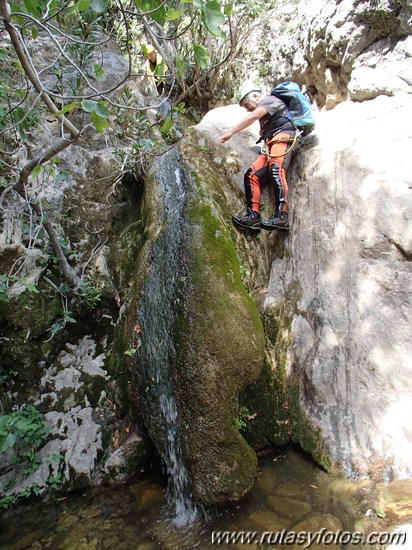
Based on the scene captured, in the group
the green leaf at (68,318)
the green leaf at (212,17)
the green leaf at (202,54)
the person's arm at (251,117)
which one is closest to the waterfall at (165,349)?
the green leaf at (68,318)

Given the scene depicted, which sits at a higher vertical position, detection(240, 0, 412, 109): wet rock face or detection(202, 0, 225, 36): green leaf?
detection(240, 0, 412, 109): wet rock face

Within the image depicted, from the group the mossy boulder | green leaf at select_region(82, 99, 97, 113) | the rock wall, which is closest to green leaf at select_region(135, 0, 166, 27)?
green leaf at select_region(82, 99, 97, 113)

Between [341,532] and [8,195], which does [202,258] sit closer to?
[341,532]

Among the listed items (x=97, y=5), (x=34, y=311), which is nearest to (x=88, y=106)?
(x=97, y=5)

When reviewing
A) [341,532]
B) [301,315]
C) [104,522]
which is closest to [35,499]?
[104,522]

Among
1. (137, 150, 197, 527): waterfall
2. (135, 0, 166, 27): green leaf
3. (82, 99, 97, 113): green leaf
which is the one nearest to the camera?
(135, 0, 166, 27): green leaf

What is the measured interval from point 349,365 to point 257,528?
1.83 metres

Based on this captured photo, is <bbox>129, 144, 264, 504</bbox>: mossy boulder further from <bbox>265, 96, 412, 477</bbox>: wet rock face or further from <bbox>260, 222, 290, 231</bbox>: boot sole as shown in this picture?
<bbox>265, 96, 412, 477</bbox>: wet rock face

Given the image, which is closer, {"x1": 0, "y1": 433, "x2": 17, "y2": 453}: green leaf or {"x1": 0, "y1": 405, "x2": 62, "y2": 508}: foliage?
{"x1": 0, "y1": 433, "x2": 17, "y2": 453}: green leaf

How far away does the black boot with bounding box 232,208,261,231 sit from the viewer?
195 inches

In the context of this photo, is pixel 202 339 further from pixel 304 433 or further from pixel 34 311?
pixel 34 311

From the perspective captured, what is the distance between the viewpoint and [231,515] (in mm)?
3270

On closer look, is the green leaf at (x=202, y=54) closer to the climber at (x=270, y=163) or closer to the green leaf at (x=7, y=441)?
the climber at (x=270, y=163)

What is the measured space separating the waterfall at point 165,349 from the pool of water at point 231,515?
0.24 metres
